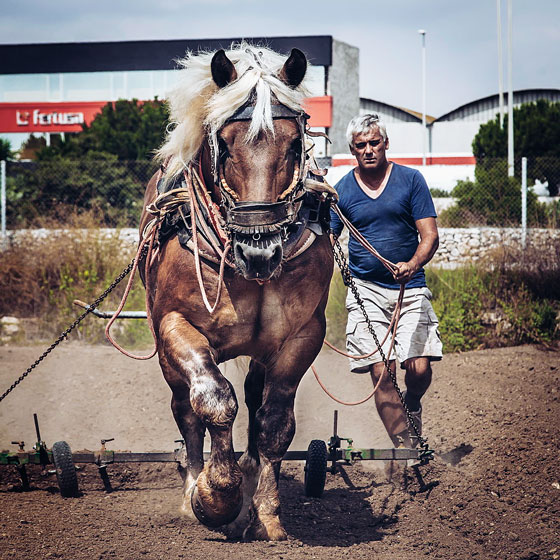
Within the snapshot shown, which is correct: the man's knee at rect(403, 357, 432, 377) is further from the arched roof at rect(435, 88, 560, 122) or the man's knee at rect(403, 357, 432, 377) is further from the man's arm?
the arched roof at rect(435, 88, 560, 122)

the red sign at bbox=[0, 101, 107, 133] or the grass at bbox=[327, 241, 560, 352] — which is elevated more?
the red sign at bbox=[0, 101, 107, 133]

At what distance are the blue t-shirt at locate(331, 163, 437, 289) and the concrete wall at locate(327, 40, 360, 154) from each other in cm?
2542

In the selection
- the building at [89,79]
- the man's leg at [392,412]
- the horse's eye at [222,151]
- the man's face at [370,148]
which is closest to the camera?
the horse's eye at [222,151]

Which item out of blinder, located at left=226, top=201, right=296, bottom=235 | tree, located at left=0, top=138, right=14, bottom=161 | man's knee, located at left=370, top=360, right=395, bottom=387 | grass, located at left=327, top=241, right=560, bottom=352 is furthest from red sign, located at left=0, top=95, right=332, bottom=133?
blinder, located at left=226, top=201, right=296, bottom=235

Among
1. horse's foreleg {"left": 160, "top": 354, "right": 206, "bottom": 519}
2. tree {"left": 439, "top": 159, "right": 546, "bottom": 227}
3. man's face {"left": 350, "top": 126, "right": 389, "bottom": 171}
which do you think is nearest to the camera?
horse's foreleg {"left": 160, "top": 354, "right": 206, "bottom": 519}

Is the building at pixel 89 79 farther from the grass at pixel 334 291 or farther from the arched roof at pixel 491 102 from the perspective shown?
the grass at pixel 334 291

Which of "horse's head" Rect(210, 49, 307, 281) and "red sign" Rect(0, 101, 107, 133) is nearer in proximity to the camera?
"horse's head" Rect(210, 49, 307, 281)

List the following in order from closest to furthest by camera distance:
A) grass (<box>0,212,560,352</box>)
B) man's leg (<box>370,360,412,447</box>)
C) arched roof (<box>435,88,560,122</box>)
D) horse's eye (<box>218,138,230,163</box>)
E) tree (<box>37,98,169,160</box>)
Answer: horse's eye (<box>218,138,230,163</box>) < man's leg (<box>370,360,412,447</box>) < grass (<box>0,212,560,352</box>) < tree (<box>37,98,169,160</box>) < arched roof (<box>435,88,560,122</box>)

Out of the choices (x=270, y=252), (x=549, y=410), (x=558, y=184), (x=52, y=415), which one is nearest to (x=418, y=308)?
(x=549, y=410)

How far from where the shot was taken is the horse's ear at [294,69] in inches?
146

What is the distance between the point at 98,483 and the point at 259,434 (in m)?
1.74

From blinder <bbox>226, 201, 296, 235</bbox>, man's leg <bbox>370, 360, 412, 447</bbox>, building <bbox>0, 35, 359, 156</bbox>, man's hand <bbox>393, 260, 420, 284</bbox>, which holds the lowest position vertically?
man's leg <bbox>370, 360, 412, 447</bbox>

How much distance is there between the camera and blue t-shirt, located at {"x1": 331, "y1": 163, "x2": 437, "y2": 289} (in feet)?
16.3

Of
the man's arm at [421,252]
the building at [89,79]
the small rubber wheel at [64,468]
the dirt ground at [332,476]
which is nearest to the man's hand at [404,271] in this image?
the man's arm at [421,252]
